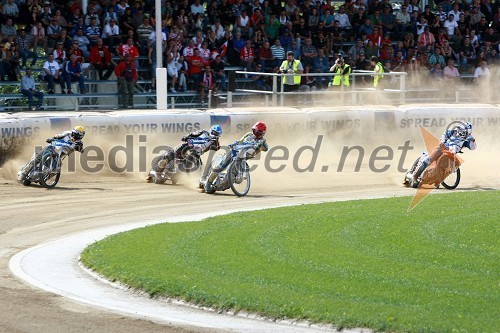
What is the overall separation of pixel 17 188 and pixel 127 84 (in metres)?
7.91

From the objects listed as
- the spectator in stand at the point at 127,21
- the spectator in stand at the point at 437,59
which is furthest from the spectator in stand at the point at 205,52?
the spectator in stand at the point at 437,59

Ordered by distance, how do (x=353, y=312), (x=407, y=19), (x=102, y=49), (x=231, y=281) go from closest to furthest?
(x=353, y=312) < (x=231, y=281) < (x=102, y=49) < (x=407, y=19)

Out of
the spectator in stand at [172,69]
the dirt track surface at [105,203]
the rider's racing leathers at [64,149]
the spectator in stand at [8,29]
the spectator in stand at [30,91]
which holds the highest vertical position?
the spectator in stand at [8,29]

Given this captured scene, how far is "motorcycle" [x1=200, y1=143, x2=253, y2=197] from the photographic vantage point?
17.8 metres

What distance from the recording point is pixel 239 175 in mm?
17906

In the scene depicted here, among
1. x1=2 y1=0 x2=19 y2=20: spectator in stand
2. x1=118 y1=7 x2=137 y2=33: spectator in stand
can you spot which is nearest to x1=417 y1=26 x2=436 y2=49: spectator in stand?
x1=118 y1=7 x2=137 y2=33: spectator in stand

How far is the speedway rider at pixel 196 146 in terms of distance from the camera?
1888 centimetres

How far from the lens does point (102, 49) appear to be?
2616 cm

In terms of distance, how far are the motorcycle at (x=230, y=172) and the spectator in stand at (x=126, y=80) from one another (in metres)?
7.80

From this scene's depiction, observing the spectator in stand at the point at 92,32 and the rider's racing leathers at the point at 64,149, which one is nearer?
the rider's racing leathers at the point at 64,149

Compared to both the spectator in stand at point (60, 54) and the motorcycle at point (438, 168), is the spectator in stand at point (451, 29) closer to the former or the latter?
the spectator in stand at point (60, 54)

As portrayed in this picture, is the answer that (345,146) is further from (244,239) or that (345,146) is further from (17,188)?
(244,239)

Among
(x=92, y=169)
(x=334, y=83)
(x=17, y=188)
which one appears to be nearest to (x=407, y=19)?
(x=334, y=83)

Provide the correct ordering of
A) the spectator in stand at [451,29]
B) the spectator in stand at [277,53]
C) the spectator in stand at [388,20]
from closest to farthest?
the spectator in stand at [277,53] → the spectator in stand at [388,20] → the spectator in stand at [451,29]
